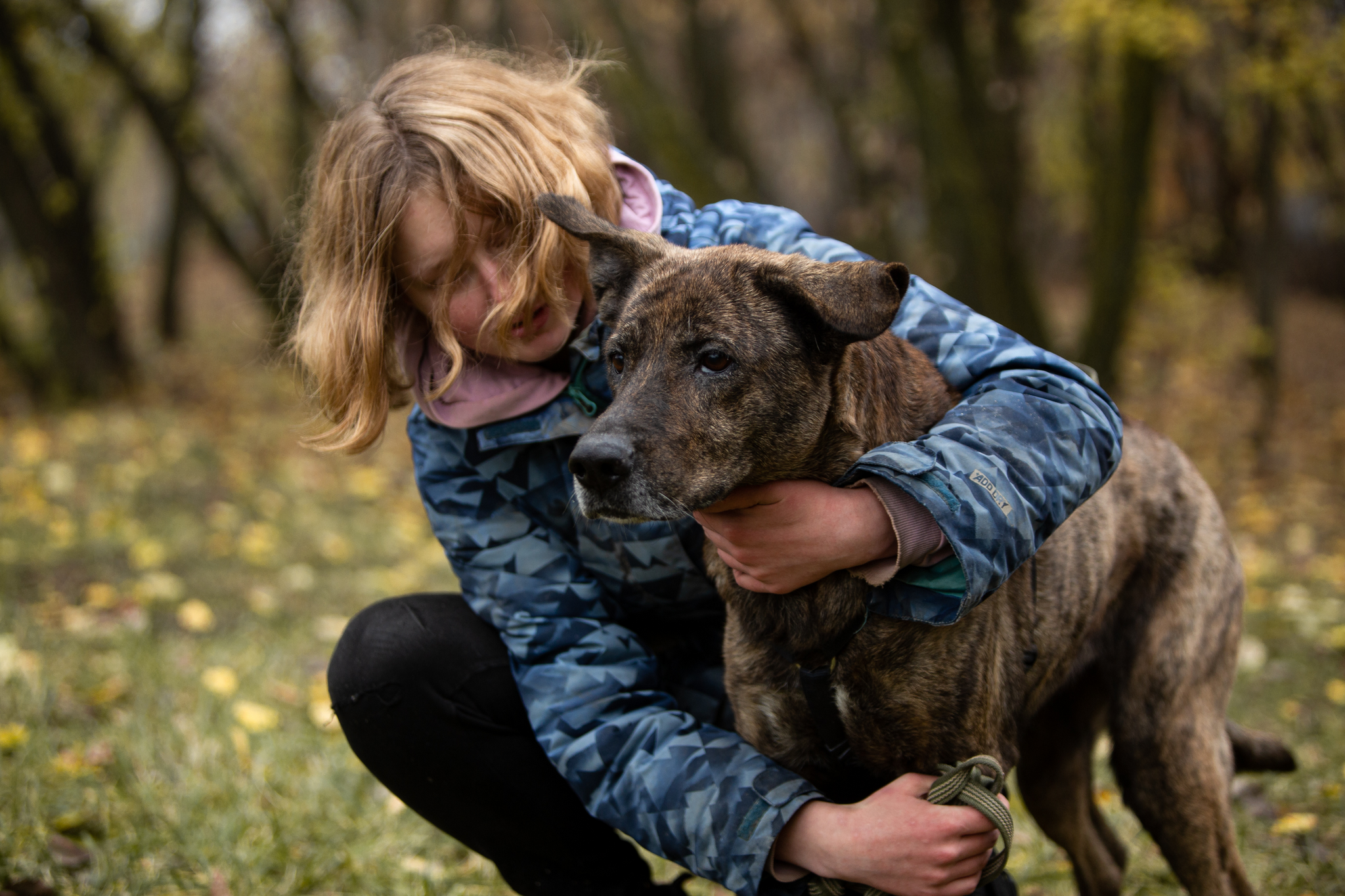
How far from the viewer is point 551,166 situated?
8.14 ft

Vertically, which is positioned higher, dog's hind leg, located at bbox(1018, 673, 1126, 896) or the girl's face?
the girl's face

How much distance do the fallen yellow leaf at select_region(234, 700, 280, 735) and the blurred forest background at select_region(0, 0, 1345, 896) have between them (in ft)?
0.06

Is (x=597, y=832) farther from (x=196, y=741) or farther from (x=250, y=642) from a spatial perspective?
(x=250, y=642)

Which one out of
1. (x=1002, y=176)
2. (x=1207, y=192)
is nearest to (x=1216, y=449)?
(x=1002, y=176)

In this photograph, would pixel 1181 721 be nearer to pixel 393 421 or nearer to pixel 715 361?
pixel 715 361

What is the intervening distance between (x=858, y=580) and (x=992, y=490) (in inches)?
13.8

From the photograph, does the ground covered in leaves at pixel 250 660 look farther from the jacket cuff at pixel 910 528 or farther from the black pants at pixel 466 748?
the jacket cuff at pixel 910 528

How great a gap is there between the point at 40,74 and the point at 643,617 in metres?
14.4

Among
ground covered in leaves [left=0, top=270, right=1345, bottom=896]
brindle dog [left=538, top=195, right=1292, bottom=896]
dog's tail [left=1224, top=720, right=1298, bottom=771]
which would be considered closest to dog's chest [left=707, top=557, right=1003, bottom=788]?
brindle dog [left=538, top=195, right=1292, bottom=896]

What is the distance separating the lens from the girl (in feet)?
7.09

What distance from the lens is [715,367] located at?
2098 mm

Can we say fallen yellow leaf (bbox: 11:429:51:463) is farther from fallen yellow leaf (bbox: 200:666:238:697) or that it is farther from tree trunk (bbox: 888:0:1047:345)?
tree trunk (bbox: 888:0:1047:345)

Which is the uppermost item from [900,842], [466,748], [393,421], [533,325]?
[533,325]

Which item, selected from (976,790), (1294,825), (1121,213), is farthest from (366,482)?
(976,790)
